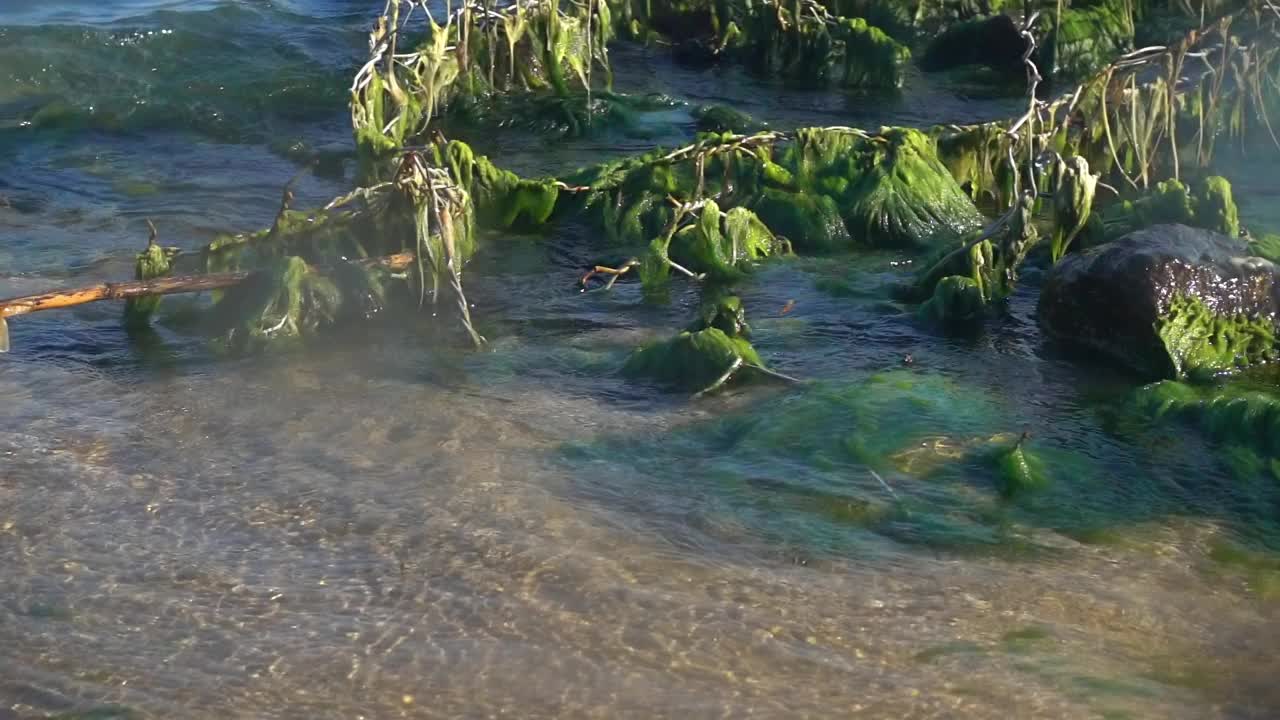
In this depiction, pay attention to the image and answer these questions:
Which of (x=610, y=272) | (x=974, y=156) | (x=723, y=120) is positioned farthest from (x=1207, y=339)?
(x=723, y=120)

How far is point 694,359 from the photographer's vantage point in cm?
524

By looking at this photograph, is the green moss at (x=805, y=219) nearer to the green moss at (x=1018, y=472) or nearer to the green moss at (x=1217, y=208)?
the green moss at (x=1217, y=208)

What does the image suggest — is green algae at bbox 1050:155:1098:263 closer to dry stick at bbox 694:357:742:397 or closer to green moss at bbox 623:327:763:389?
green moss at bbox 623:327:763:389

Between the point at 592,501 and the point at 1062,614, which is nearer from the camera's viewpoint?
the point at 1062,614

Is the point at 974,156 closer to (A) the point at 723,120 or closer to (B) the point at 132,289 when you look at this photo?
(A) the point at 723,120

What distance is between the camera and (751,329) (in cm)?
577

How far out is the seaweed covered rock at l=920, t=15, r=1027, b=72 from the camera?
9750mm

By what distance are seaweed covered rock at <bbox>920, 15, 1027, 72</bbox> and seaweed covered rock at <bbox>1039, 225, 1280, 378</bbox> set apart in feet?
14.6

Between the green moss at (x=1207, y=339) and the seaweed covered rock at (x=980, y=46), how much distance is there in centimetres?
464

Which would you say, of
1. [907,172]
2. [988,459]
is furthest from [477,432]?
[907,172]

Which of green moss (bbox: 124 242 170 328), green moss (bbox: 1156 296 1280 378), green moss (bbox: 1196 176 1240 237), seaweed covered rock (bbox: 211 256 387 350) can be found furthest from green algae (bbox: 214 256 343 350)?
green moss (bbox: 1196 176 1240 237)

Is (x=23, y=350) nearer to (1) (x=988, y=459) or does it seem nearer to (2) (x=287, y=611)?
(2) (x=287, y=611)

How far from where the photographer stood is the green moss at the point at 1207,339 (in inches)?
207

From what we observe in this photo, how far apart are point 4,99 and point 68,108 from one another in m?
0.55
